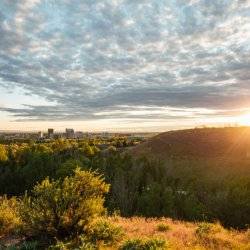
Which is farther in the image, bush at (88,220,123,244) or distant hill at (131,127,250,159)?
distant hill at (131,127,250,159)

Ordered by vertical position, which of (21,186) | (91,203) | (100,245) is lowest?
(21,186)

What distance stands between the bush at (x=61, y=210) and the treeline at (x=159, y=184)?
20.1 metres

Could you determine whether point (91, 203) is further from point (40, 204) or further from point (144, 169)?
point (144, 169)

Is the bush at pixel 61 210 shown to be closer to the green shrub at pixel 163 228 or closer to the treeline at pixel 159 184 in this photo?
the green shrub at pixel 163 228

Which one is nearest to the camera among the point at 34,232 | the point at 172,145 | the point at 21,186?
the point at 34,232

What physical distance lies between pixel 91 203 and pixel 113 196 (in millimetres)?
33527

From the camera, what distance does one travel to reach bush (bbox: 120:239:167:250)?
1074 cm

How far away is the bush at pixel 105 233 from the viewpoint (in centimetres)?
1198

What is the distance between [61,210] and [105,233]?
5.21 ft

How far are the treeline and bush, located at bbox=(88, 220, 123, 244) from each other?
64.8 ft

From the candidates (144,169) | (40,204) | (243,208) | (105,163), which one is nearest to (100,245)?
(40,204)

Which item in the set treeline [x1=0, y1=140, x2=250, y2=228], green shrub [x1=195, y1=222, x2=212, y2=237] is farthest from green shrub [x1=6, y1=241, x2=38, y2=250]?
treeline [x1=0, y1=140, x2=250, y2=228]

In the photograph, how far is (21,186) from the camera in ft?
200

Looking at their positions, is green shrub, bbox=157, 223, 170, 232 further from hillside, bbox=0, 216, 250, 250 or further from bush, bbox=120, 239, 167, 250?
bush, bbox=120, 239, 167, 250
